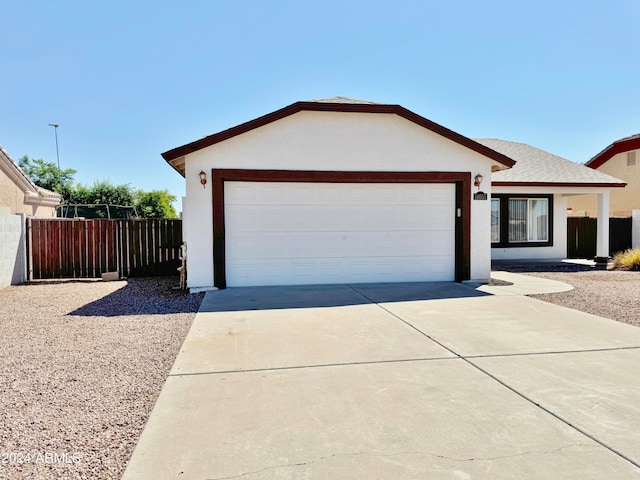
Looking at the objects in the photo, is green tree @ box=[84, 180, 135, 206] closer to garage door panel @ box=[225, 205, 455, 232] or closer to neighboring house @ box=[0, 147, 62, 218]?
neighboring house @ box=[0, 147, 62, 218]

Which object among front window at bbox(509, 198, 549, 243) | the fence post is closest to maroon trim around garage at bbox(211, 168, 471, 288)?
front window at bbox(509, 198, 549, 243)

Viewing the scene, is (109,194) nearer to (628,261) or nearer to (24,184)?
(24,184)

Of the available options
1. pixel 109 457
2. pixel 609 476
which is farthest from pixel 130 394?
pixel 609 476

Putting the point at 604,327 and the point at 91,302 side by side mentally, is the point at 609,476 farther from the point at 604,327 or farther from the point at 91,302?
the point at 91,302

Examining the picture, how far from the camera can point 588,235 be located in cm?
1816

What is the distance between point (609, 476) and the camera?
2.60 m

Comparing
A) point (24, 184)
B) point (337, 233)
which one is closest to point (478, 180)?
point (337, 233)

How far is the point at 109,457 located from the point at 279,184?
7662mm

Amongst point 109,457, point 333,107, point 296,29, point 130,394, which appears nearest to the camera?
point 109,457

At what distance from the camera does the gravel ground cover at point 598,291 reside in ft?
24.5

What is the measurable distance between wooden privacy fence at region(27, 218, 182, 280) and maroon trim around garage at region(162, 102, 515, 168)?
376 cm

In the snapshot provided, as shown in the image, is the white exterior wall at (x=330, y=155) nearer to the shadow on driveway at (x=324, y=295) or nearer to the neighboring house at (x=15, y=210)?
the shadow on driveway at (x=324, y=295)

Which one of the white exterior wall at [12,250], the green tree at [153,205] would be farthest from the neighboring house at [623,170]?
the green tree at [153,205]

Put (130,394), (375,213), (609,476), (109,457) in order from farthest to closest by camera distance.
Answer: (375,213) → (130,394) → (109,457) → (609,476)
